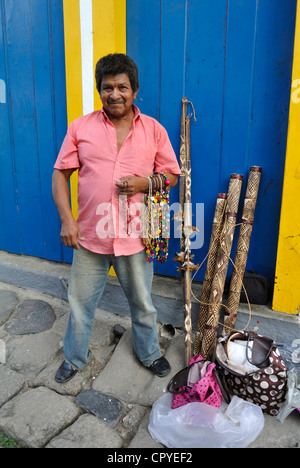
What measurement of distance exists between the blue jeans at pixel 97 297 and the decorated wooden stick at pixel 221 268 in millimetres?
351

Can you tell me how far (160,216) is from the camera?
2.09 m

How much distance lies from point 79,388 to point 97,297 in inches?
23.2

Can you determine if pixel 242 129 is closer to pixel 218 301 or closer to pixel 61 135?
pixel 218 301

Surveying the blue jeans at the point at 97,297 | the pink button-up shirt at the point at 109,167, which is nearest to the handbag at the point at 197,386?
the blue jeans at the point at 97,297

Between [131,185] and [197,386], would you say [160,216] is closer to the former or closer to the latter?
[131,185]

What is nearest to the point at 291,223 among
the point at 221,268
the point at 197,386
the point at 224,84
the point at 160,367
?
the point at 221,268

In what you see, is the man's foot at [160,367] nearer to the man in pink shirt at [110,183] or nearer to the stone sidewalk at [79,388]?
the stone sidewalk at [79,388]

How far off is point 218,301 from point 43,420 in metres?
1.28

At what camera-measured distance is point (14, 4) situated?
3.05 metres

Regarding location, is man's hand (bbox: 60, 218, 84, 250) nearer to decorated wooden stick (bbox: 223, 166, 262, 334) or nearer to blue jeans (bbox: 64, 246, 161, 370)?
blue jeans (bbox: 64, 246, 161, 370)

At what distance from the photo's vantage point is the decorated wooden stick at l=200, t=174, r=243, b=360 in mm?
2375

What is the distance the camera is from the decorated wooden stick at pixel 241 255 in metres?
2.38

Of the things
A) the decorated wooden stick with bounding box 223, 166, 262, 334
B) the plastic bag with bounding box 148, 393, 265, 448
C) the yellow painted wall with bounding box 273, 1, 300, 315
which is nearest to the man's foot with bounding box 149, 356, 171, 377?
the plastic bag with bounding box 148, 393, 265, 448

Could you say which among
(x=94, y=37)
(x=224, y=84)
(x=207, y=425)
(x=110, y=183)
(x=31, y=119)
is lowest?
(x=207, y=425)
